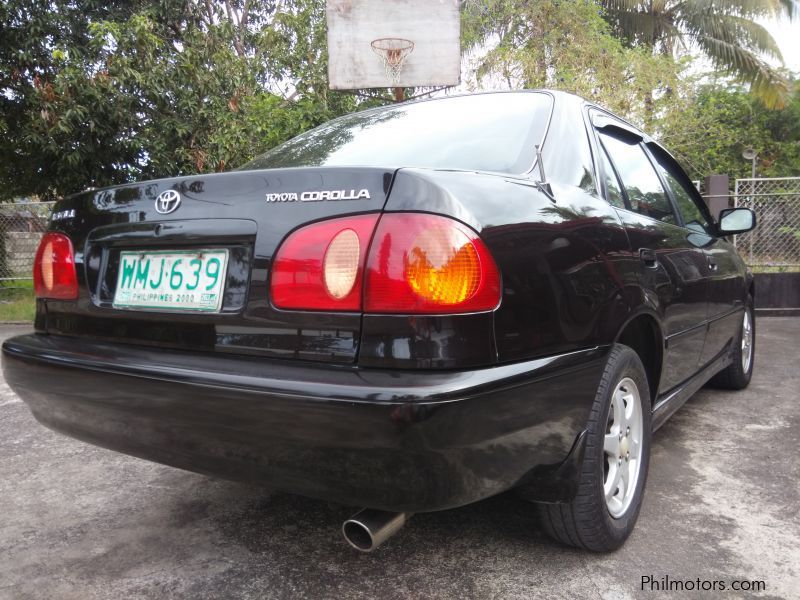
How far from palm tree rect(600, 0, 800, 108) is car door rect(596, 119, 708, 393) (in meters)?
16.5

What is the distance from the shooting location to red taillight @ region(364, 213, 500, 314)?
1294 millimetres

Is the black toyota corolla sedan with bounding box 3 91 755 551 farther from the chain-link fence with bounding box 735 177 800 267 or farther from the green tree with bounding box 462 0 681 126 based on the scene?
the green tree with bounding box 462 0 681 126

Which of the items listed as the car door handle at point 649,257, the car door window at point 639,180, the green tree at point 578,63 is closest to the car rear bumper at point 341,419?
the car door handle at point 649,257

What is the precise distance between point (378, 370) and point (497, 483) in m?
0.39

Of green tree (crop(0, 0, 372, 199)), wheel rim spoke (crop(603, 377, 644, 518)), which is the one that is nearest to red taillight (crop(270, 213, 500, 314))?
wheel rim spoke (crop(603, 377, 644, 518))

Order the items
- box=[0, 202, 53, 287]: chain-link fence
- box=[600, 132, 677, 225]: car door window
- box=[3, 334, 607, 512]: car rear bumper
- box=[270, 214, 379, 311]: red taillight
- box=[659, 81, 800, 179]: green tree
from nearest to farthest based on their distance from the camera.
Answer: box=[3, 334, 607, 512]: car rear bumper < box=[270, 214, 379, 311]: red taillight < box=[600, 132, 677, 225]: car door window < box=[0, 202, 53, 287]: chain-link fence < box=[659, 81, 800, 179]: green tree

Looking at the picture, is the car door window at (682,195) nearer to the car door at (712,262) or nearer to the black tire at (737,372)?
the car door at (712,262)

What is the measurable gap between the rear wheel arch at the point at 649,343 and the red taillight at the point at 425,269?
0.87 m

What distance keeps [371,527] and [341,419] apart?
1.07 feet

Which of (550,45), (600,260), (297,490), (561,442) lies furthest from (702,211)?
(550,45)

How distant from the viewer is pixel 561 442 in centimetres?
154

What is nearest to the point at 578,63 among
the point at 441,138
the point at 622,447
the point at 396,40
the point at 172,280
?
the point at 396,40

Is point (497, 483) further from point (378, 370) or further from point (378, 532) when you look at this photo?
point (378, 370)

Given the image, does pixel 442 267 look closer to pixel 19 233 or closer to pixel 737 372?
pixel 737 372
